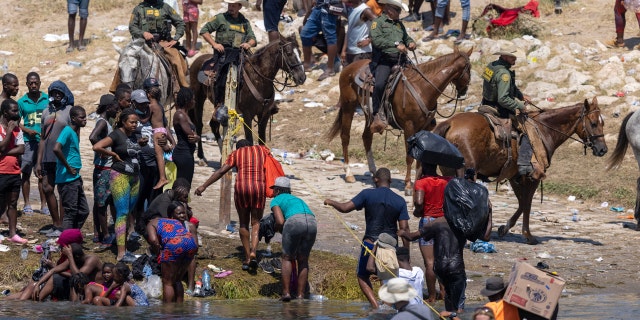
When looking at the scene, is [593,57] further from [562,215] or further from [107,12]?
[107,12]

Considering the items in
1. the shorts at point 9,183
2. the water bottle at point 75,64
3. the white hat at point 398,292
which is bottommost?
the water bottle at point 75,64

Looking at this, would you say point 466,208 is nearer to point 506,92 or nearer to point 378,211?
point 378,211

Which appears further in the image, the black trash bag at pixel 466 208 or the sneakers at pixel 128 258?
the sneakers at pixel 128 258

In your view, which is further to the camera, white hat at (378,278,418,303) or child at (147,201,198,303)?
child at (147,201,198,303)

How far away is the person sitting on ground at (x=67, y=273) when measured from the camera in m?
12.8

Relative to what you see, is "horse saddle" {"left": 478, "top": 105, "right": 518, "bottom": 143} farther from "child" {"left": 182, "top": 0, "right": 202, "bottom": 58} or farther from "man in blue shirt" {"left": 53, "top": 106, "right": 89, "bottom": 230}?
"child" {"left": 182, "top": 0, "right": 202, "bottom": 58}

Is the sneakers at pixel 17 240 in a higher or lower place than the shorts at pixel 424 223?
lower

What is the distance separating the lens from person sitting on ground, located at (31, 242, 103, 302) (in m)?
12.8

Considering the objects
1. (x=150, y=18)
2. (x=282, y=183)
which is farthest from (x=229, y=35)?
(x=282, y=183)

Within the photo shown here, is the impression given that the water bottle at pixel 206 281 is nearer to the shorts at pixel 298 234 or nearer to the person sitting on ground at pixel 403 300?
the shorts at pixel 298 234

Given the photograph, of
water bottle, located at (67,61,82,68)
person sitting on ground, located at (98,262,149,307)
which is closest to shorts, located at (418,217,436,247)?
person sitting on ground, located at (98,262,149,307)

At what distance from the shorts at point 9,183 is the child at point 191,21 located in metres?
12.1

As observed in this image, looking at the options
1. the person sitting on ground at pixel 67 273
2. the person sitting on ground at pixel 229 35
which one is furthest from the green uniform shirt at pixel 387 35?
the person sitting on ground at pixel 67 273

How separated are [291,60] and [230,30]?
A: 106cm
